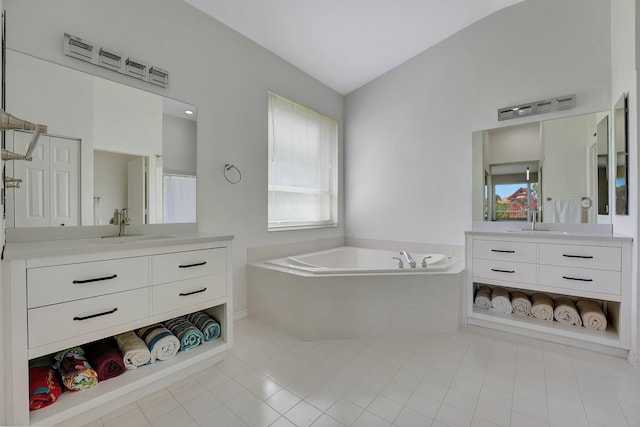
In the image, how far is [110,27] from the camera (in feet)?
5.87

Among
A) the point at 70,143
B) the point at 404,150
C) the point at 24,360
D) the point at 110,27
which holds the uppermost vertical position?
the point at 110,27

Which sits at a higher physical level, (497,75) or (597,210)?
(497,75)

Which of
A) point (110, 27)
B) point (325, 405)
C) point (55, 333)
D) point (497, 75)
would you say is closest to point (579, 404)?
point (325, 405)

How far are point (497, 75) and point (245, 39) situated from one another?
2.37 meters

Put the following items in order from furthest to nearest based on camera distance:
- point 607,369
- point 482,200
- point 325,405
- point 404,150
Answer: point 404,150, point 482,200, point 607,369, point 325,405

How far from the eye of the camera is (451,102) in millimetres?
2949

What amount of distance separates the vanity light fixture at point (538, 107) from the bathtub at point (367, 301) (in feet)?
5.03

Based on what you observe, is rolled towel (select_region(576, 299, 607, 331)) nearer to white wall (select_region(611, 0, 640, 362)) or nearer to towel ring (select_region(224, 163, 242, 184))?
white wall (select_region(611, 0, 640, 362))

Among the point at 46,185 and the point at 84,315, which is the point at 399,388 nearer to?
the point at 84,315

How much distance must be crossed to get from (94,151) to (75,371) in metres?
1.19

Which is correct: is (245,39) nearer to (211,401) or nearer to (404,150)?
(404,150)

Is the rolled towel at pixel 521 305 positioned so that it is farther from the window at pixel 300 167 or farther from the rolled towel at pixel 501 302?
the window at pixel 300 167

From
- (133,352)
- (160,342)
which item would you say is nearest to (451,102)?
(160,342)

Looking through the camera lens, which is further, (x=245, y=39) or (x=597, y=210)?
(x=245, y=39)
